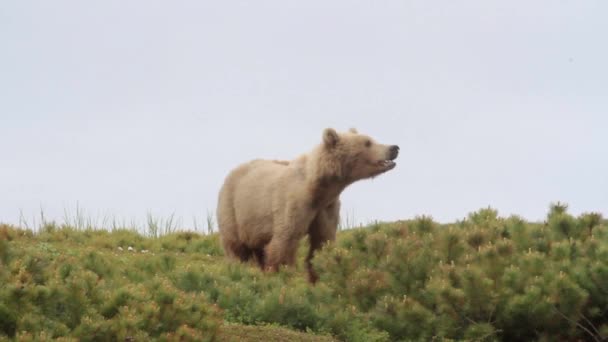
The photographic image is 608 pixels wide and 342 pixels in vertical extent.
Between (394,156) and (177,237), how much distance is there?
618 centimetres

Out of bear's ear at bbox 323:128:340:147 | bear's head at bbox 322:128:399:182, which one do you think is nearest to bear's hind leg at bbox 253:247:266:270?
bear's head at bbox 322:128:399:182

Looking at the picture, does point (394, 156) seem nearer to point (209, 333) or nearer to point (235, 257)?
point (235, 257)

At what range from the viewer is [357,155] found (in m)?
12.3

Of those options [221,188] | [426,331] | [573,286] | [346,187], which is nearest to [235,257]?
[221,188]

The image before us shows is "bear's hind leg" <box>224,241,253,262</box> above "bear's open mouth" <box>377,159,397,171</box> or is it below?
below

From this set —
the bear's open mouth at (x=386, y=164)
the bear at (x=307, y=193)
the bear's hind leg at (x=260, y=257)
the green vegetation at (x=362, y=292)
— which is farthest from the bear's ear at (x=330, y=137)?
the bear's hind leg at (x=260, y=257)

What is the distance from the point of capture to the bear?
40.0 feet

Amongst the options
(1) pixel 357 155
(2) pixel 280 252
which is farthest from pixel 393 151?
(2) pixel 280 252

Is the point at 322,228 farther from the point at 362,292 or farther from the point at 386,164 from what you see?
the point at 362,292

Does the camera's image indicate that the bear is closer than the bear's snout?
Yes

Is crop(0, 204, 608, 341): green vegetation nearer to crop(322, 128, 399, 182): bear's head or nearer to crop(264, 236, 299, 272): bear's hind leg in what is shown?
crop(264, 236, 299, 272): bear's hind leg

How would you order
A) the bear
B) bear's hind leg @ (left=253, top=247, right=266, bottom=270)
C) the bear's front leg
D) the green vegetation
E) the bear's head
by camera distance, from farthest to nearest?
bear's hind leg @ (left=253, top=247, right=266, bottom=270), the bear's front leg, the bear's head, the bear, the green vegetation

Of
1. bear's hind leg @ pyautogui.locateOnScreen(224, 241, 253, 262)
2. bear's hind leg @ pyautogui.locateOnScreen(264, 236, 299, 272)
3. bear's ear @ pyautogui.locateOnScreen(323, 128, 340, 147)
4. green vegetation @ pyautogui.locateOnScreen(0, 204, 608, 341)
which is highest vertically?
bear's ear @ pyautogui.locateOnScreen(323, 128, 340, 147)

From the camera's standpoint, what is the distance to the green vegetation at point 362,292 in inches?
293
